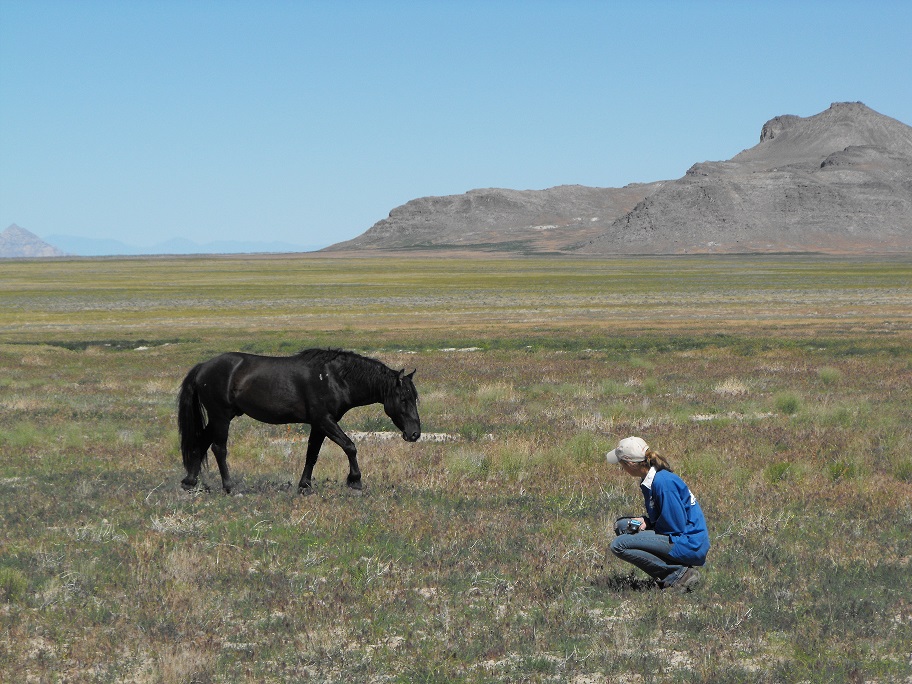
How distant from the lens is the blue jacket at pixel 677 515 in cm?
812

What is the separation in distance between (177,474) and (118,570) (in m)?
5.09

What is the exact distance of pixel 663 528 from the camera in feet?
27.2

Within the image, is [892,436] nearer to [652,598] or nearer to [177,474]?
[652,598]

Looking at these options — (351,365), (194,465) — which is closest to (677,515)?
(351,365)

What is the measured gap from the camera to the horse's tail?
1216cm

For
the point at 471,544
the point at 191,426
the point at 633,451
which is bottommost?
the point at 471,544

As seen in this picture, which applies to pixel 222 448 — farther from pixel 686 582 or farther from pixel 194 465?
pixel 686 582

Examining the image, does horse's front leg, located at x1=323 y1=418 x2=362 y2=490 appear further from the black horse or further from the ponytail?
the ponytail

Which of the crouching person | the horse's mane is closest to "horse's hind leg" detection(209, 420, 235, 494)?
the horse's mane

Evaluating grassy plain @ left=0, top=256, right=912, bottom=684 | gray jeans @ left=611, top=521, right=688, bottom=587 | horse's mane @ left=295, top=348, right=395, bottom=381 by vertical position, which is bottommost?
grassy plain @ left=0, top=256, right=912, bottom=684

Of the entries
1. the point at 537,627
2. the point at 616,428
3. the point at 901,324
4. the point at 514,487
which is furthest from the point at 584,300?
the point at 537,627

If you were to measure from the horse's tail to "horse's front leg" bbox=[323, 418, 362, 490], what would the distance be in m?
1.68

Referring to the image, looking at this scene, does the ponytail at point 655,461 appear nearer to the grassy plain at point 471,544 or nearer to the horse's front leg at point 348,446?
the grassy plain at point 471,544

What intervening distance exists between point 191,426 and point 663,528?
250 inches
